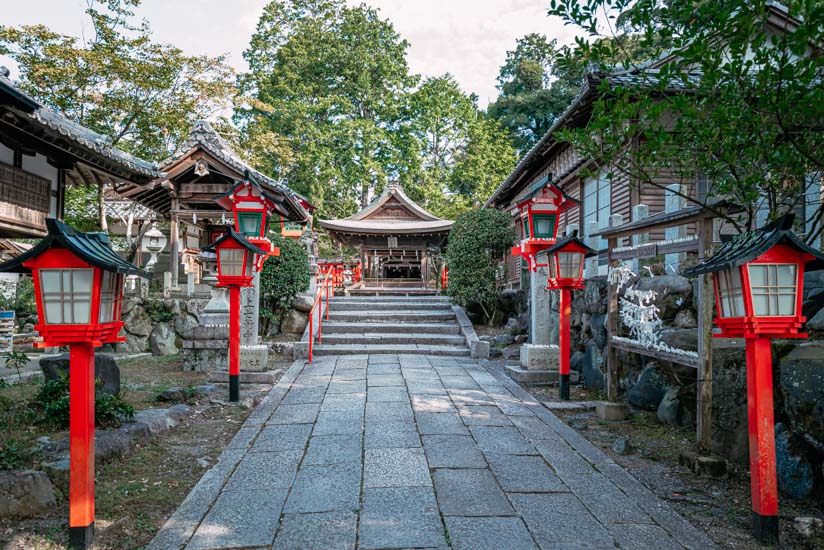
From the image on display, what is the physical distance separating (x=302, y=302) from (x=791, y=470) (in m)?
10.4

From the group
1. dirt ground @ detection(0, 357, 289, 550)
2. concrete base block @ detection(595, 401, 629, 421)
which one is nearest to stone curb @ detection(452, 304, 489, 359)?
concrete base block @ detection(595, 401, 629, 421)

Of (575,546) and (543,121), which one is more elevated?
(543,121)

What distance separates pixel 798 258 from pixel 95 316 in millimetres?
4329

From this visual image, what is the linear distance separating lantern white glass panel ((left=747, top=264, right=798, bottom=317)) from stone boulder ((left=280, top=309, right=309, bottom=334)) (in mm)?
10576

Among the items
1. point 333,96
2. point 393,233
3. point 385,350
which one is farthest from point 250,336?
point 333,96

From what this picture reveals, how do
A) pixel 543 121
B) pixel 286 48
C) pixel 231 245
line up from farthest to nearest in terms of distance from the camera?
pixel 543 121 < pixel 286 48 < pixel 231 245

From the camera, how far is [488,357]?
10211mm

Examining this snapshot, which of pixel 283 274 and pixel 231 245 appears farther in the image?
pixel 283 274

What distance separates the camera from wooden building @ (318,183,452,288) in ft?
73.2

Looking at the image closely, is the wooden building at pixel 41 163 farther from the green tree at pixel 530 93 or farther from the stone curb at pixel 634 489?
the green tree at pixel 530 93

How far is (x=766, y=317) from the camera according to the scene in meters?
3.12

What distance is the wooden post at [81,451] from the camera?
2924 mm

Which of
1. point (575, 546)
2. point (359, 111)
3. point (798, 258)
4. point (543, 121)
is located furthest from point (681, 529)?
point (543, 121)

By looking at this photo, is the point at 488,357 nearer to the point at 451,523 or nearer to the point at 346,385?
the point at 346,385
